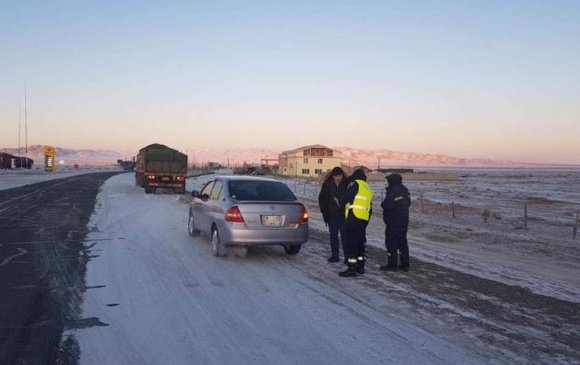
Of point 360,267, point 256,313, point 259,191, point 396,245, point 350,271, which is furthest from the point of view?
point 259,191

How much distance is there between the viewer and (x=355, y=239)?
913cm

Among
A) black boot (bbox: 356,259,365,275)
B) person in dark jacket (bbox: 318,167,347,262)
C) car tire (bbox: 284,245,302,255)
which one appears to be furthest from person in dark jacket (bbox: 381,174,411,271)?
car tire (bbox: 284,245,302,255)

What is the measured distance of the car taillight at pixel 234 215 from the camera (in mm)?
10055

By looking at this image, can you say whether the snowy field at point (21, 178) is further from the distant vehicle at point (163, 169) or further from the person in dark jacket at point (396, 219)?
the person in dark jacket at point (396, 219)

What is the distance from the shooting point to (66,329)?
234 inches

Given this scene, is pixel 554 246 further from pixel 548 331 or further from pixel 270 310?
pixel 270 310

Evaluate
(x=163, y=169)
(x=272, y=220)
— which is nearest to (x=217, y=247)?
(x=272, y=220)

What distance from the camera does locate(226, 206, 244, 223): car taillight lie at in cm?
1005

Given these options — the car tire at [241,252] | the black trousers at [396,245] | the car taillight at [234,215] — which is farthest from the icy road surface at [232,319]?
the black trousers at [396,245]

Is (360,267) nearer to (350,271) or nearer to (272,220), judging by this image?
(350,271)

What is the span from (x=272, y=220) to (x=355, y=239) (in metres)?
1.81

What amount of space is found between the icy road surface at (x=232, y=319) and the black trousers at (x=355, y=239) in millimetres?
666

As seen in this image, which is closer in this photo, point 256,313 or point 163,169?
point 256,313

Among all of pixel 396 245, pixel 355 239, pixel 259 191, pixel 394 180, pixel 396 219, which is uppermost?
pixel 394 180
